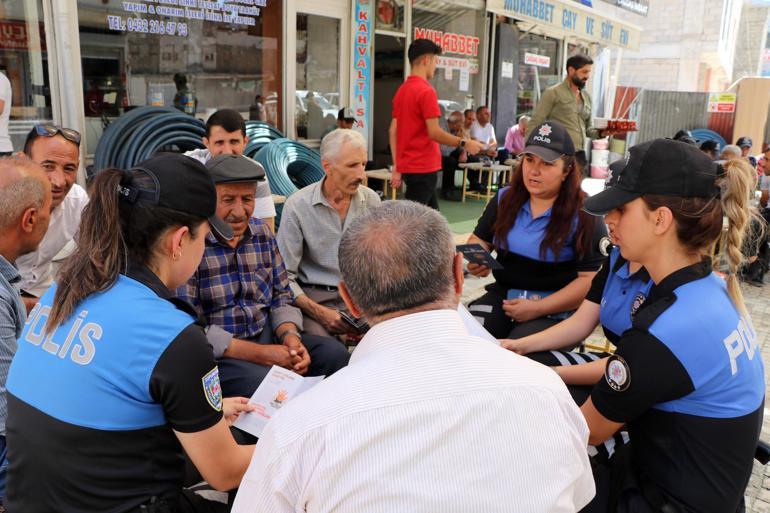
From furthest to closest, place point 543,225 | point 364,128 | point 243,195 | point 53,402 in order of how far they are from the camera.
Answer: point 364,128 → point 543,225 → point 243,195 → point 53,402

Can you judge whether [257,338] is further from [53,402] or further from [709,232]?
[709,232]

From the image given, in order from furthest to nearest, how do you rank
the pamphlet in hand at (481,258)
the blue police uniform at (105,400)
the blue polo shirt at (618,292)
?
the pamphlet in hand at (481,258), the blue polo shirt at (618,292), the blue police uniform at (105,400)

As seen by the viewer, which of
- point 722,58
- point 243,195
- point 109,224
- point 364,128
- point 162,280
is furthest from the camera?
point 722,58

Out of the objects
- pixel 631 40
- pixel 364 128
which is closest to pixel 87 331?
pixel 364 128

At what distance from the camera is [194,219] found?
1.71 meters

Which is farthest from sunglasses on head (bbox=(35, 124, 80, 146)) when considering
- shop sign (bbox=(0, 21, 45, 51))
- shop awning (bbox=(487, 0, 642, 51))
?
shop awning (bbox=(487, 0, 642, 51))

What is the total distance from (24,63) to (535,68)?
Answer: 385 inches

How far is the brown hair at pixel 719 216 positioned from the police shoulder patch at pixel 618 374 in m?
0.42

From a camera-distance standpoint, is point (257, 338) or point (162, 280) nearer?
point (162, 280)

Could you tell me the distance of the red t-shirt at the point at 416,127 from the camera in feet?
18.0

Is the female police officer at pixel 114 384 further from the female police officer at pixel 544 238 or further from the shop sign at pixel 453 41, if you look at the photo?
the shop sign at pixel 453 41

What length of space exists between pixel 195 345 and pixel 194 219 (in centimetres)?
38

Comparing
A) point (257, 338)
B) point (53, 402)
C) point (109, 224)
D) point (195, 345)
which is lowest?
point (257, 338)

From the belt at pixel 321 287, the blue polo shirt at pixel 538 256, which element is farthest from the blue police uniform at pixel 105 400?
the blue polo shirt at pixel 538 256
